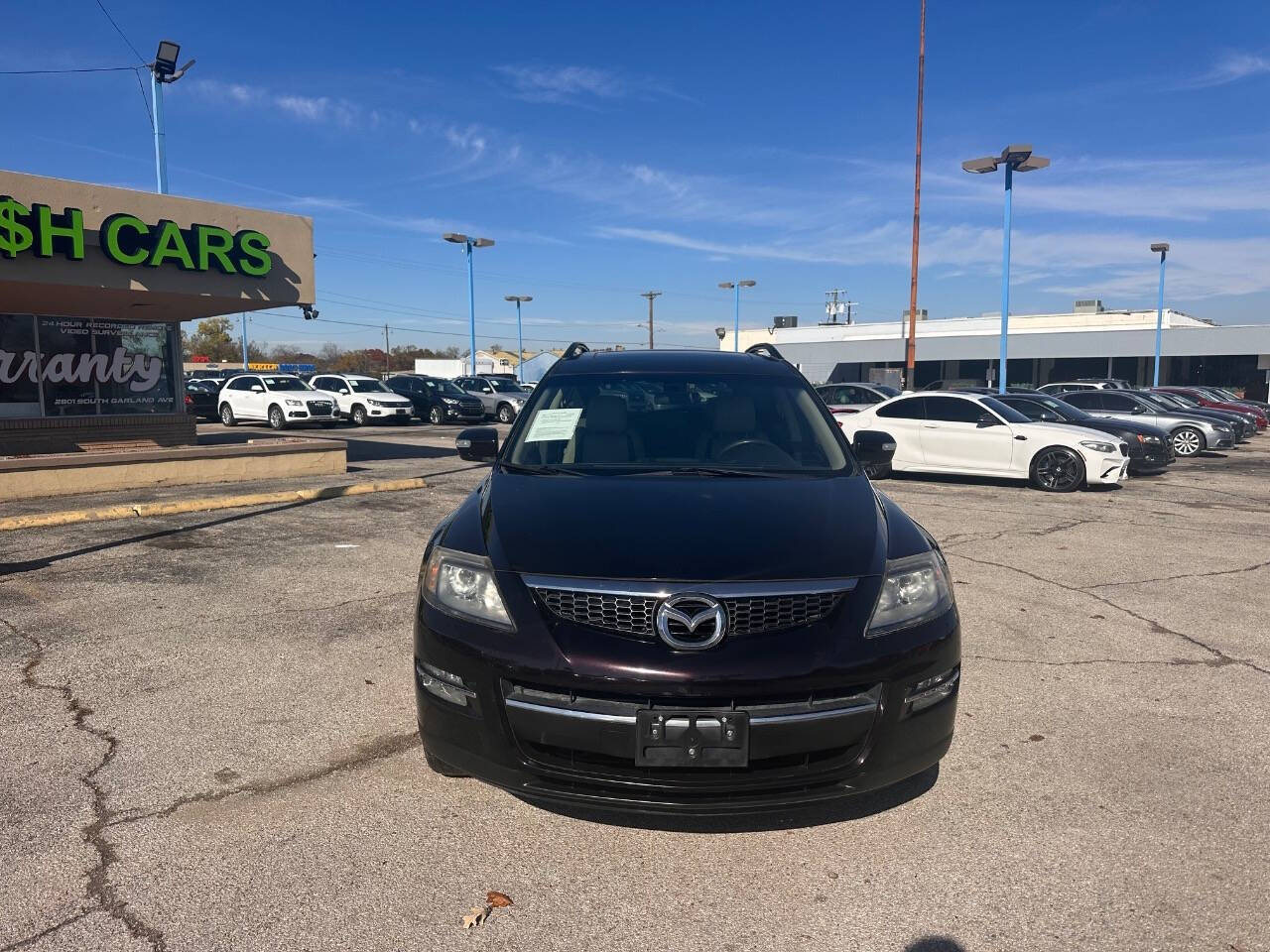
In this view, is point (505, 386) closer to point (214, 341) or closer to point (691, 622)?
point (691, 622)

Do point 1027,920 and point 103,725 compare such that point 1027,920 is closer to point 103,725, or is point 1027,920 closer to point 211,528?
point 103,725

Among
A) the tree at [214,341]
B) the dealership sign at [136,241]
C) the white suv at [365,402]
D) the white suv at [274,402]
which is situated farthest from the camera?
the tree at [214,341]

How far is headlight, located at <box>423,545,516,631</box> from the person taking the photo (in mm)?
2990

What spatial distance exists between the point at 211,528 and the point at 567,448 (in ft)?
19.8

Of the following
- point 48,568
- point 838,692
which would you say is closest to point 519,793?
point 838,692

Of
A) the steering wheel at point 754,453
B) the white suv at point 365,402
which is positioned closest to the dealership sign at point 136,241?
the steering wheel at point 754,453

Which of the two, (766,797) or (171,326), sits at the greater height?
(171,326)

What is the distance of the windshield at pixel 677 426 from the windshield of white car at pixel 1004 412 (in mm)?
10127

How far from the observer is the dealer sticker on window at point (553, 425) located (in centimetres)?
444

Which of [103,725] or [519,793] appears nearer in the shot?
[519,793]

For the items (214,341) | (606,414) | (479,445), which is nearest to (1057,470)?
(606,414)

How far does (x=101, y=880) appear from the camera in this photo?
282 cm

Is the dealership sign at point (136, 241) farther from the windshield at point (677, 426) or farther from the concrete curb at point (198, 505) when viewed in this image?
the windshield at point (677, 426)

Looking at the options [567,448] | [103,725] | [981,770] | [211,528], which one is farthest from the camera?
[211,528]
